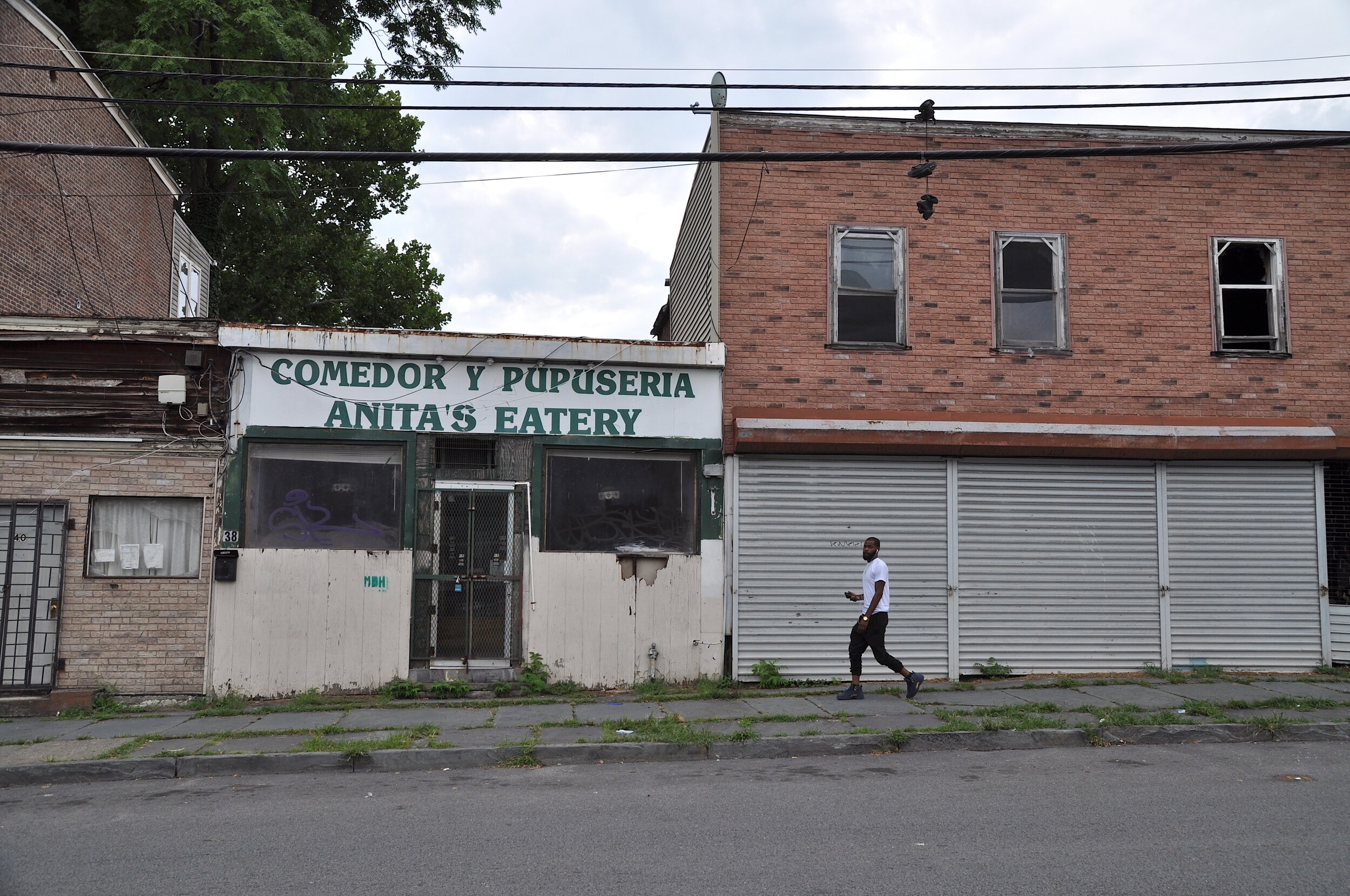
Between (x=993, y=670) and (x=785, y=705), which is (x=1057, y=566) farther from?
(x=785, y=705)

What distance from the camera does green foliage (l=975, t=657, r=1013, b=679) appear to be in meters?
12.4

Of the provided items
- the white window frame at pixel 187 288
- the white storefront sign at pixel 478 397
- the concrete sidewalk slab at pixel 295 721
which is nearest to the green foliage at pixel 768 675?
the white storefront sign at pixel 478 397

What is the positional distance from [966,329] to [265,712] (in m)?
9.25

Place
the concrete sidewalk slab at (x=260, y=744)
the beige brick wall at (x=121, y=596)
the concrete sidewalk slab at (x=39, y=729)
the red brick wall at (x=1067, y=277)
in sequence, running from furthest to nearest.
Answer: the red brick wall at (x=1067, y=277) < the beige brick wall at (x=121, y=596) < the concrete sidewalk slab at (x=39, y=729) < the concrete sidewalk slab at (x=260, y=744)

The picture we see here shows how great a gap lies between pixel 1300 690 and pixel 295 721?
35.5ft

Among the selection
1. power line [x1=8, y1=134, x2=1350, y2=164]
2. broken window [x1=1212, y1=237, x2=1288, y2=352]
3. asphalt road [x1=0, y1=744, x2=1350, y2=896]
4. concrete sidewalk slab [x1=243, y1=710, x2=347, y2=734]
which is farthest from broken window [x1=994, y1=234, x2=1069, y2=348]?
concrete sidewalk slab [x1=243, y1=710, x2=347, y2=734]

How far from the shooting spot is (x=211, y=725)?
10094 millimetres

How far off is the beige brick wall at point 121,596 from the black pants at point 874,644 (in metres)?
7.20

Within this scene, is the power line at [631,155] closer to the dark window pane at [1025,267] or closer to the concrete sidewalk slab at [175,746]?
the dark window pane at [1025,267]

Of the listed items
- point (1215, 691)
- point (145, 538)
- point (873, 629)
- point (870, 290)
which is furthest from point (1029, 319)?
point (145, 538)

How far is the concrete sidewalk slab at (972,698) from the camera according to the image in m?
10.7

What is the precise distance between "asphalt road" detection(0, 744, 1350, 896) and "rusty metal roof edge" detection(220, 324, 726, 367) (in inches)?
202

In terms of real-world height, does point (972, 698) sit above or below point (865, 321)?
below

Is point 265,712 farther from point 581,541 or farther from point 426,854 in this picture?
point 426,854
